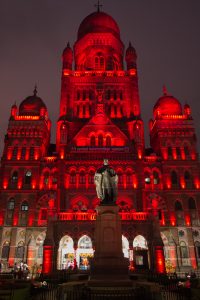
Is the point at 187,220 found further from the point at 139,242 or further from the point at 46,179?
the point at 46,179

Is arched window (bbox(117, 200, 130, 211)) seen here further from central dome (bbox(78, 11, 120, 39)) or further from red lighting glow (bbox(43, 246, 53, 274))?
central dome (bbox(78, 11, 120, 39))

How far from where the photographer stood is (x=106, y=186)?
20297 mm

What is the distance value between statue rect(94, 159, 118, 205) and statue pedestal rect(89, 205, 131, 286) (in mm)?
714

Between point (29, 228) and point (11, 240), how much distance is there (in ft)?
9.66

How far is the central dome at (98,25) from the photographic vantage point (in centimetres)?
6762

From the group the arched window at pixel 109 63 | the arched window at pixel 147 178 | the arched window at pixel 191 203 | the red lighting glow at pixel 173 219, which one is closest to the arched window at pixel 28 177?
the arched window at pixel 147 178

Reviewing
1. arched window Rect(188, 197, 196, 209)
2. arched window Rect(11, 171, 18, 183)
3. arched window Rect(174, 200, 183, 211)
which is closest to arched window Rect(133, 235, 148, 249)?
arched window Rect(174, 200, 183, 211)

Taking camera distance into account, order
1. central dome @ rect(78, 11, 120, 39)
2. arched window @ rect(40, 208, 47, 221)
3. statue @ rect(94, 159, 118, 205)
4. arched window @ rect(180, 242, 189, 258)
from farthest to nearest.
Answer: central dome @ rect(78, 11, 120, 39) → arched window @ rect(40, 208, 47, 221) → arched window @ rect(180, 242, 189, 258) → statue @ rect(94, 159, 118, 205)

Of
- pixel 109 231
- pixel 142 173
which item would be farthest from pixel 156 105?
pixel 109 231

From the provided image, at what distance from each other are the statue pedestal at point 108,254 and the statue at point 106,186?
0.71 metres

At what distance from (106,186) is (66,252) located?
25787 millimetres

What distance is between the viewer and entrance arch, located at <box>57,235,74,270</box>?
133ft

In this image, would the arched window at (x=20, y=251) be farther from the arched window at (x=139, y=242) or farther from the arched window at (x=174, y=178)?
the arched window at (x=174, y=178)

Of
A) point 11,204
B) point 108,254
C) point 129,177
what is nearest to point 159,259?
point 129,177
